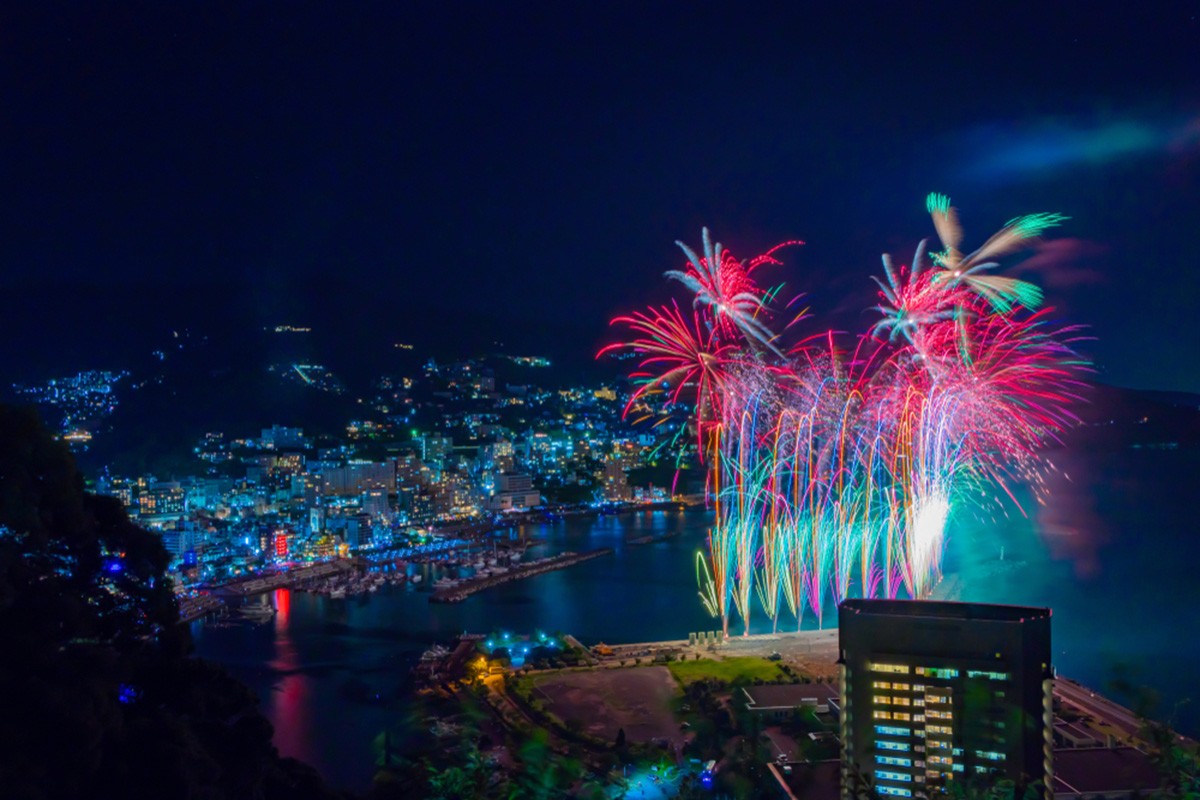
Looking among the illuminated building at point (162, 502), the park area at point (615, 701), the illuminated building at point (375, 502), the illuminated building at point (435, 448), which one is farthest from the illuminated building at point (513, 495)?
the park area at point (615, 701)

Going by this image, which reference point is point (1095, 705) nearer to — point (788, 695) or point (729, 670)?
point (788, 695)

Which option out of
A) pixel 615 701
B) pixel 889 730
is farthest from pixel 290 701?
pixel 889 730

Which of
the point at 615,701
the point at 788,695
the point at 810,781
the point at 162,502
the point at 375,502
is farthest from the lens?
the point at 375,502

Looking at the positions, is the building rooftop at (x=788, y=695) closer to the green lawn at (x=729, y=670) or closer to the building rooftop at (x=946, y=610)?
the green lawn at (x=729, y=670)

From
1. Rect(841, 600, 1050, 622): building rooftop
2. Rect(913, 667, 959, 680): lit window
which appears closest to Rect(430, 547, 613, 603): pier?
Rect(841, 600, 1050, 622): building rooftop

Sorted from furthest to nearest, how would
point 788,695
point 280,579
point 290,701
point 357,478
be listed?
1. point 357,478
2. point 280,579
3. point 290,701
4. point 788,695

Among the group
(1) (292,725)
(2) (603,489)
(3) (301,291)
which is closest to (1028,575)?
(1) (292,725)

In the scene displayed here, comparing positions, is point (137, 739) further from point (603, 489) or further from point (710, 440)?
point (603, 489)
